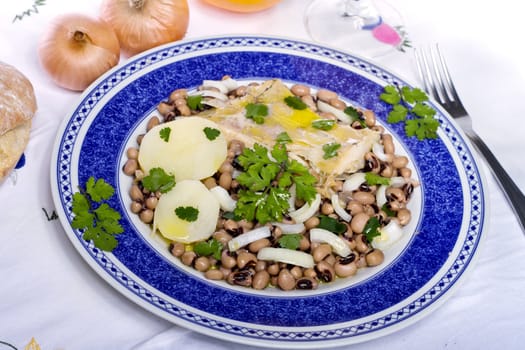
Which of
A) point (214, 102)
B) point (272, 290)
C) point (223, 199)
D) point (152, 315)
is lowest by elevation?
point (152, 315)

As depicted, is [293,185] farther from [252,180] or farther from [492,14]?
[492,14]

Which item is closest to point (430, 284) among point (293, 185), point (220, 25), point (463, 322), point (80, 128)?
point (463, 322)

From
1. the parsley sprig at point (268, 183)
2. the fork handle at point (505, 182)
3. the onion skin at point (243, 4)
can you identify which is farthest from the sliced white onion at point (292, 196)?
the onion skin at point (243, 4)

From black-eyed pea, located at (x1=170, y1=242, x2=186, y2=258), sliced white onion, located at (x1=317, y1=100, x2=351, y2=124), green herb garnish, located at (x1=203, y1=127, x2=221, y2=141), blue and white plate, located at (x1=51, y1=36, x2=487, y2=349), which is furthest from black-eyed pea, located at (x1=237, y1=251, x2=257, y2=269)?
sliced white onion, located at (x1=317, y1=100, x2=351, y2=124)

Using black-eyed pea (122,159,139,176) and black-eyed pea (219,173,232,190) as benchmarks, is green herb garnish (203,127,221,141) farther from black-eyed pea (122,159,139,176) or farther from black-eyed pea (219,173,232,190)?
black-eyed pea (122,159,139,176)

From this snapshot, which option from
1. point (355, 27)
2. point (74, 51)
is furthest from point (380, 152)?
point (74, 51)

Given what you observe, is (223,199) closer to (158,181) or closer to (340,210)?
(158,181)
